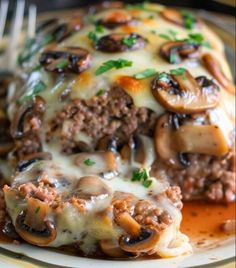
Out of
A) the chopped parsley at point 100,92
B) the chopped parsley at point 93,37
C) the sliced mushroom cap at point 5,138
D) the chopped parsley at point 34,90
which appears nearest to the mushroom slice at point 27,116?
the chopped parsley at point 34,90

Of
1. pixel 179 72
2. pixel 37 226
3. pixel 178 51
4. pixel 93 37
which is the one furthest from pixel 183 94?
pixel 37 226

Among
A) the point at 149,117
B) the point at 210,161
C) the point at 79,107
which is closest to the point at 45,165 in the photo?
the point at 79,107

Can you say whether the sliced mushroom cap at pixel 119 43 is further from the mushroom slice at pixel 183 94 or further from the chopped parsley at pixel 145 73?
the mushroom slice at pixel 183 94

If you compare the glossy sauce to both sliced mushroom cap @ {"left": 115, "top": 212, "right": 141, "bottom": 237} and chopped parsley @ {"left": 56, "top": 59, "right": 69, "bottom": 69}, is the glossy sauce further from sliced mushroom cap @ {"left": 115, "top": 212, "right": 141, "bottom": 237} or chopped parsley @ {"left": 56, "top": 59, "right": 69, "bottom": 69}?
chopped parsley @ {"left": 56, "top": 59, "right": 69, "bottom": 69}

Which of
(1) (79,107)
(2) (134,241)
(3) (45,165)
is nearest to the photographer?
(2) (134,241)

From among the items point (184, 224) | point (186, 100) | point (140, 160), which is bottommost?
point (184, 224)

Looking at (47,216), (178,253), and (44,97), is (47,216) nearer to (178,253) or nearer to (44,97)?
(178,253)
